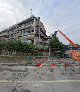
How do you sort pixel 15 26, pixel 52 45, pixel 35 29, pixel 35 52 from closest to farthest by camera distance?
pixel 35 52 < pixel 52 45 < pixel 35 29 < pixel 15 26

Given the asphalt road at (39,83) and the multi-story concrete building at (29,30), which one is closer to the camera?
the asphalt road at (39,83)

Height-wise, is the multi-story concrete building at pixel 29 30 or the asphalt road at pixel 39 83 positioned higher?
the multi-story concrete building at pixel 29 30

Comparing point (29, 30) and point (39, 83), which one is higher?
point (29, 30)

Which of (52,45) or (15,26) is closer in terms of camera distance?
(52,45)

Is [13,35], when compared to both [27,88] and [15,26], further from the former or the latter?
[27,88]

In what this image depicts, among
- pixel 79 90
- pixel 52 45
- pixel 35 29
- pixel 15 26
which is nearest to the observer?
pixel 79 90

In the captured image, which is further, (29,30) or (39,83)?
(29,30)

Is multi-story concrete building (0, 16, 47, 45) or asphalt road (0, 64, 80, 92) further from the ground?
multi-story concrete building (0, 16, 47, 45)

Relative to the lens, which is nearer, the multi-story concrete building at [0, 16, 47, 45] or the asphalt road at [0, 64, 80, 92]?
the asphalt road at [0, 64, 80, 92]

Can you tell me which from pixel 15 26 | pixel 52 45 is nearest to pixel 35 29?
pixel 52 45

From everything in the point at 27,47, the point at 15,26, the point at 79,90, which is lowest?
the point at 79,90

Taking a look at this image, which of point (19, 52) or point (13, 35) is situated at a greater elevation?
point (13, 35)

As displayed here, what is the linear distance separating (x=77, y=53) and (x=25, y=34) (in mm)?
52036

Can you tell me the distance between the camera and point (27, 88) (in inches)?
484
